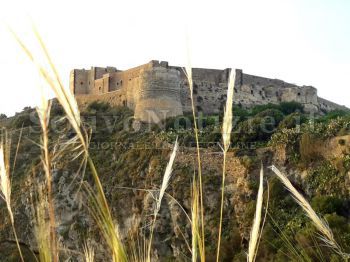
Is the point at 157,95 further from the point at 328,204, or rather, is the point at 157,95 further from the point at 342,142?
the point at 328,204

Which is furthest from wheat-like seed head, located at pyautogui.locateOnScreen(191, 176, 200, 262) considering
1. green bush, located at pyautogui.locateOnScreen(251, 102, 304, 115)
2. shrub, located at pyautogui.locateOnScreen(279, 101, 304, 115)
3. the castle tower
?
shrub, located at pyautogui.locateOnScreen(279, 101, 304, 115)

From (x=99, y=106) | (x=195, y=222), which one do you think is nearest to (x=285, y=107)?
(x=99, y=106)

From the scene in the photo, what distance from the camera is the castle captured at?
35.7 metres

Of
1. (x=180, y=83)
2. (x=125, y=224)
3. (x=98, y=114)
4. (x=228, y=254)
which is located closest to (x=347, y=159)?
(x=228, y=254)

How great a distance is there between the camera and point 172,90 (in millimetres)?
35969

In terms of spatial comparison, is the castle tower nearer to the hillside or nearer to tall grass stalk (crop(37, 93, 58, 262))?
the hillside

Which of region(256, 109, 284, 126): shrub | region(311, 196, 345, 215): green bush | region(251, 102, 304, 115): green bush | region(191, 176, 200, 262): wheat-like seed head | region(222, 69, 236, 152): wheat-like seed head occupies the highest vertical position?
region(251, 102, 304, 115): green bush

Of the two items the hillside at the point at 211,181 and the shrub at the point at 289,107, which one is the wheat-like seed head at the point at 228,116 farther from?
the shrub at the point at 289,107

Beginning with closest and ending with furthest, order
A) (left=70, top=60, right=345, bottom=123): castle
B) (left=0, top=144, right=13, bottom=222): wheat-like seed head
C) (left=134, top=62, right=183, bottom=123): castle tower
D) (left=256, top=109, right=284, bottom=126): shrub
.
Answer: (left=0, top=144, right=13, bottom=222): wheat-like seed head → (left=256, top=109, right=284, bottom=126): shrub → (left=134, top=62, right=183, bottom=123): castle tower → (left=70, top=60, right=345, bottom=123): castle

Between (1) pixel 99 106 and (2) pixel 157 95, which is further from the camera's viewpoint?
(1) pixel 99 106

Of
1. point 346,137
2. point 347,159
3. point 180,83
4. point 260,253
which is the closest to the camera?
point 260,253

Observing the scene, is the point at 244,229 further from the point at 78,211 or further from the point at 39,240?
the point at 39,240

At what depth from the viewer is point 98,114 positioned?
39.6m

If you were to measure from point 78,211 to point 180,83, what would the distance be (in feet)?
38.8
